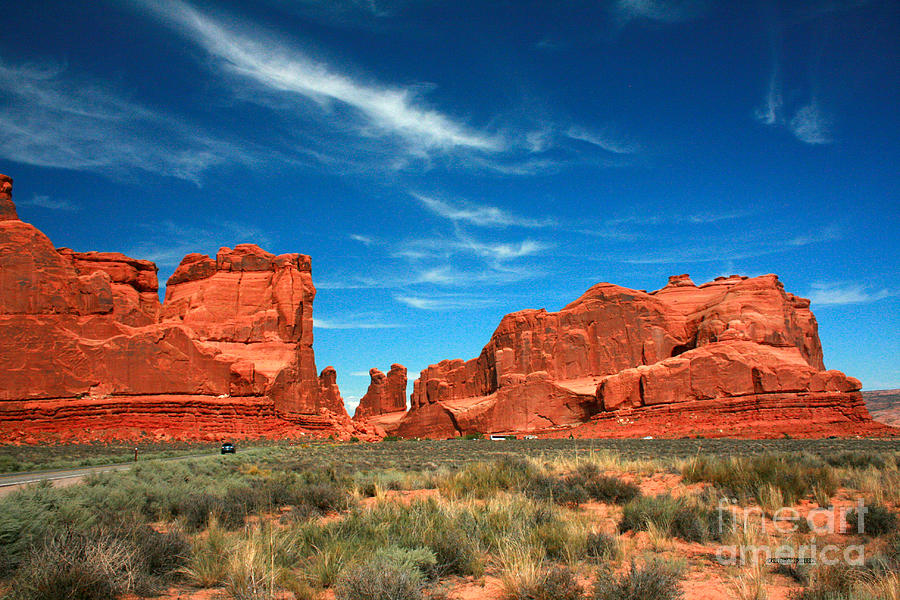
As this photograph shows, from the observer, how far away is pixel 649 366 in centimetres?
6003

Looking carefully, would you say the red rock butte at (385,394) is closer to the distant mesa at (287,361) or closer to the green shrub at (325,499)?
the distant mesa at (287,361)

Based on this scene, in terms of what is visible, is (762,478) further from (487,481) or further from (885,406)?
(885,406)

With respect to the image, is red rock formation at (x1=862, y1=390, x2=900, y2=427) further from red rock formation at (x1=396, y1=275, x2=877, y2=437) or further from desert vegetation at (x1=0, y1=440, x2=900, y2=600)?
desert vegetation at (x1=0, y1=440, x2=900, y2=600)

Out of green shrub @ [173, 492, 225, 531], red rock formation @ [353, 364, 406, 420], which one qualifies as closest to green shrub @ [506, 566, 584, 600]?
green shrub @ [173, 492, 225, 531]

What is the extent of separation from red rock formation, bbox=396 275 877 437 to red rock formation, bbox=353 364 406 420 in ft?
47.7

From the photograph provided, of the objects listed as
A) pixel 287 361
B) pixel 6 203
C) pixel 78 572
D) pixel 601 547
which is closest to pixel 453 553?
pixel 601 547

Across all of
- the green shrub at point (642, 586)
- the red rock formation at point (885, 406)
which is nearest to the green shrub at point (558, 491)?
the green shrub at point (642, 586)

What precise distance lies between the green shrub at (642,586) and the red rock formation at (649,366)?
1753 inches

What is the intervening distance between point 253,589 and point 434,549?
238 centimetres

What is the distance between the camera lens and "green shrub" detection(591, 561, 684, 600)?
211 inches

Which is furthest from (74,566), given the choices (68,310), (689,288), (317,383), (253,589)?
(689,288)

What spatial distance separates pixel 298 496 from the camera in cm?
1180

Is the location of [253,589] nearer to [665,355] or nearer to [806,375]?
[806,375]

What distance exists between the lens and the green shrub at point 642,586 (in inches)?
211
